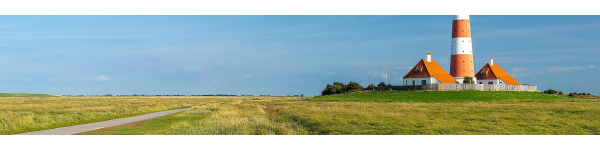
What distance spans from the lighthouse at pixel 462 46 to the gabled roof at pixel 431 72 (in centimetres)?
268

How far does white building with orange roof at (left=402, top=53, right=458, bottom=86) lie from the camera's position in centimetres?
7906

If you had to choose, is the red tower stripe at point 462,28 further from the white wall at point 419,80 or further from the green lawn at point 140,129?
the green lawn at point 140,129

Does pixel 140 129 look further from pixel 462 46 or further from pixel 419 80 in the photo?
pixel 462 46

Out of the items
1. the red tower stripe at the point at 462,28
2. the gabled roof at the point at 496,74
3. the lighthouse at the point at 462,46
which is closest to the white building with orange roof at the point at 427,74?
the lighthouse at the point at 462,46

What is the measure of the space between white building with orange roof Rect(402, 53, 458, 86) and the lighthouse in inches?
110

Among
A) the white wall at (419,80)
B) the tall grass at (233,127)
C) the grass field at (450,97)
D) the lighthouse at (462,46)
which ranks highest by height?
the lighthouse at (462,46)

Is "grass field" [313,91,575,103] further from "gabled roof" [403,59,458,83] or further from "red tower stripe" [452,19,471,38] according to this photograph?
"red tower stripe" [452,19,471,38]

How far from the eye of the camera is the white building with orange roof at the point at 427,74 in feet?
259

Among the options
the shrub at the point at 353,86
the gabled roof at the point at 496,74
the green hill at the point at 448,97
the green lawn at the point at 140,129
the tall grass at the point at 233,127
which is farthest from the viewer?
the shrub at the point at 353,86

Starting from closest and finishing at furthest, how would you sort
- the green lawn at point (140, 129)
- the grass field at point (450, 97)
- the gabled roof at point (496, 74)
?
the green lawn at point (140, 129), the grass field at point (450, 97), the gabled roof at point (496, 74)

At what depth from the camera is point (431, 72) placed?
8056cm
